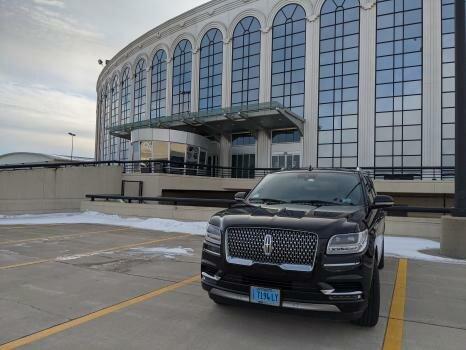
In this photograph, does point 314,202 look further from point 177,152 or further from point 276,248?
point 177,152

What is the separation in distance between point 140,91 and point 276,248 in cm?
4881

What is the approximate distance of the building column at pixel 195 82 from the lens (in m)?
41.8

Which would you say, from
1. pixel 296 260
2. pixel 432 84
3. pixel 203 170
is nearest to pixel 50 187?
pixel 203 170

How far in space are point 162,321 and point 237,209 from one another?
162 centimetres

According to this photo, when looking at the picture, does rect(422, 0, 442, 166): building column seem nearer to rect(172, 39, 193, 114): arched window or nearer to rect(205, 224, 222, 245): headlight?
rect(172, 39, 193, 114): arched window

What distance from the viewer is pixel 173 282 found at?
657 centimetres

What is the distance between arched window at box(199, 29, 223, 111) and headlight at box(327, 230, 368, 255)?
36512 millimetres

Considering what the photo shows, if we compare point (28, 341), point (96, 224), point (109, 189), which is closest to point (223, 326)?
point (28, 341)

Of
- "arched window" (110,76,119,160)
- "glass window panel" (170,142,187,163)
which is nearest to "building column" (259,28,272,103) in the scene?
"glass window panel" (170,142,187,163)

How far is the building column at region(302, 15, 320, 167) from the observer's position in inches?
1355

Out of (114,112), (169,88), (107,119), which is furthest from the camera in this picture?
(107,119)

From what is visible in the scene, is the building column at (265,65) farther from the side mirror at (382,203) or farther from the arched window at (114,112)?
the side mirror at (382,203)

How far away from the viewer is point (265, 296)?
409cm

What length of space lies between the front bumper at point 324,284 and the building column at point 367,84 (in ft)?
97.1
